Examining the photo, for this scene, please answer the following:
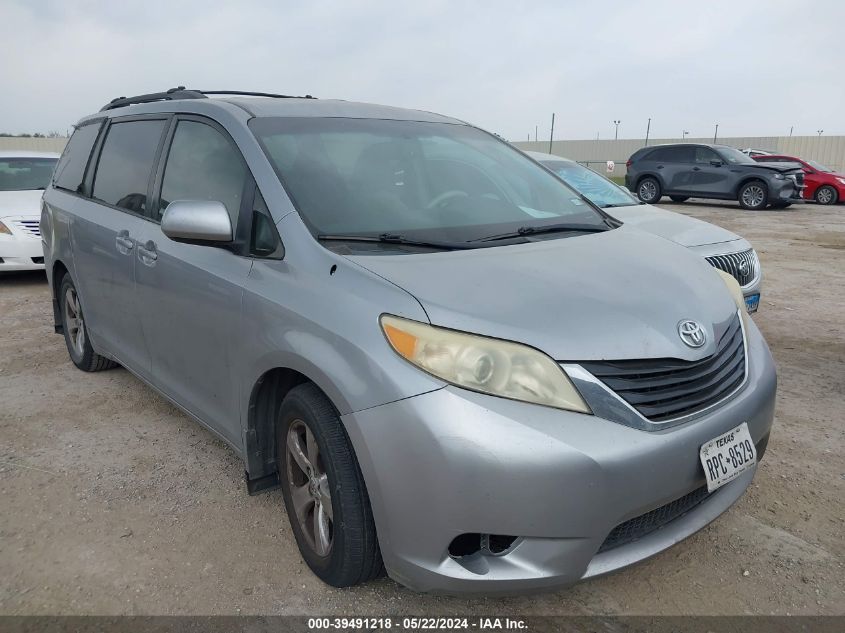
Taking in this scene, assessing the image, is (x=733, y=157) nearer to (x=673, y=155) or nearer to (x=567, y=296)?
(x=673, y=155)

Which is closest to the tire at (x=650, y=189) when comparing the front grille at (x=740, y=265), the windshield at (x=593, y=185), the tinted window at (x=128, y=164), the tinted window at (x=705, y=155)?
the tinted window at (x=705, y=155)

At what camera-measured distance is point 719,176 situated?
16719 mm

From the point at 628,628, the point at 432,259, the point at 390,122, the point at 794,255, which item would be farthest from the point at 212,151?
the point at 794,255

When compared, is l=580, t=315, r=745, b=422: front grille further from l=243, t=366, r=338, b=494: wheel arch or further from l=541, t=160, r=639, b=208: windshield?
l=541, t=160, r=639, b=208: windshield

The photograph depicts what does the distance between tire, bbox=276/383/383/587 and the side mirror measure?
25.6 inches

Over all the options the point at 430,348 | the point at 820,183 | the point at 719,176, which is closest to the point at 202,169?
the point at 430,348

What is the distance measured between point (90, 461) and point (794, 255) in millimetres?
9653

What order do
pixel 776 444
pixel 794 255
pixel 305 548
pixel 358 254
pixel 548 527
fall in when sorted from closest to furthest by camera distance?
1. pixel 548 527
2. pixel 358 254
3. pixel 305 548
4. pixel 776 444
5. pixel 794 255

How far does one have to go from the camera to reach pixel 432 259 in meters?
2.29

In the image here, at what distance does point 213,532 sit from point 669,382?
184 centimetres

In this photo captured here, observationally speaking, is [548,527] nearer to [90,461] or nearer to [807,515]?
[807,515]

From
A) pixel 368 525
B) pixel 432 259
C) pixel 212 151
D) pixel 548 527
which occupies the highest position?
pixel 212 151

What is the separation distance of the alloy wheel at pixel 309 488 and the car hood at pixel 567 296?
658 millimetres

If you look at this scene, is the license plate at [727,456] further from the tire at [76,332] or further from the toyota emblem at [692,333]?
the tire at [76,332]
